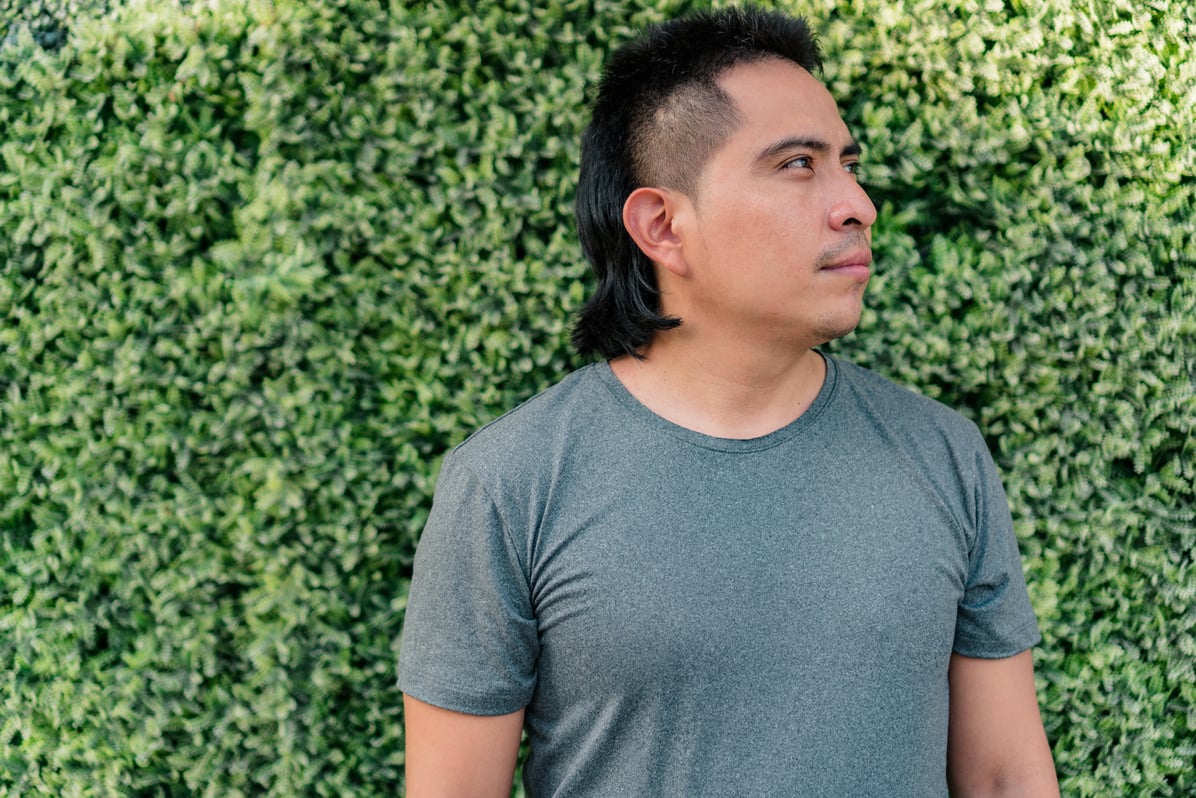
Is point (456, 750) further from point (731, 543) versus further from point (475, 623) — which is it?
point (731, 543)

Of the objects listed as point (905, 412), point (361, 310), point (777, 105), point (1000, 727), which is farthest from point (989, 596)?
point (361, 310)

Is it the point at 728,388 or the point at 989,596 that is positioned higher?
the point at 728,388

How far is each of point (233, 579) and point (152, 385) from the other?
56 centimetres

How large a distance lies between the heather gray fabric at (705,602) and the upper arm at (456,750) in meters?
0.04

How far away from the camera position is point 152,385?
259cm

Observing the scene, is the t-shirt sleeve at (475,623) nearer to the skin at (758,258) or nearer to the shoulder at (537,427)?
the shoulder at (537,427)

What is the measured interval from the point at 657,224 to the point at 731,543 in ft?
2.40

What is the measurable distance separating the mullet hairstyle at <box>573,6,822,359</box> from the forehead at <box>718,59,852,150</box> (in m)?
0.03

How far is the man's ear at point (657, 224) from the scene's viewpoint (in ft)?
6.92

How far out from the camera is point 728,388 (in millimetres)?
2061

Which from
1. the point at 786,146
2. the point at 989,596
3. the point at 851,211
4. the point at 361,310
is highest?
the point at 786,146

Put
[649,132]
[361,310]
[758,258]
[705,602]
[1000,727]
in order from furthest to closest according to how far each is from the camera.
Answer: [361,310]
[649,132]
[1000,727]
[758,258]
[705,602]

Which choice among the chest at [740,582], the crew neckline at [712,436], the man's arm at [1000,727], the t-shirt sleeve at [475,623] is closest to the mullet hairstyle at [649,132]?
the crew neckline at [712,436]

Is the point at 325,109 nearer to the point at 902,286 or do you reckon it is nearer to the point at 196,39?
the point at 196,39
